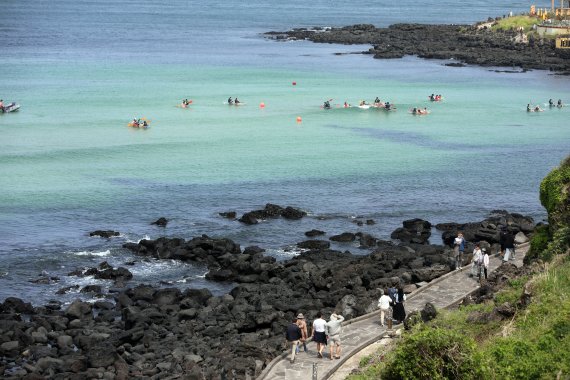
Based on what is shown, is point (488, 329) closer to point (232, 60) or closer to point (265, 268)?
point (265, 268)

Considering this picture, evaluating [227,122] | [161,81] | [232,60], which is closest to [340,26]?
[232,60]

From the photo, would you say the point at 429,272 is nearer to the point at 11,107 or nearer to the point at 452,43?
the point at 11,107

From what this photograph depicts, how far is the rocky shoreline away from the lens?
31469 millimetres

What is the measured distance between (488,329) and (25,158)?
1921 inches

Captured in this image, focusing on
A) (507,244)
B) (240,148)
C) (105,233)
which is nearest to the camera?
(507,244)

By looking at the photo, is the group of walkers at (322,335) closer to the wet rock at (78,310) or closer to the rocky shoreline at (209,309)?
the rocky shoreline at (209,309)

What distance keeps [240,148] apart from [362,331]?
141 ft

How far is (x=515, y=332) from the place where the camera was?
952 inches

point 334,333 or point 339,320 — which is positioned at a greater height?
point 339,320

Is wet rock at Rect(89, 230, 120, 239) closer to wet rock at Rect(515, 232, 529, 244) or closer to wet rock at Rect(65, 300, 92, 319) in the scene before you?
wet rock at Rect(65, 300, 92, 319)

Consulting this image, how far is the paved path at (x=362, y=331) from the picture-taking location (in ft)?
89.6

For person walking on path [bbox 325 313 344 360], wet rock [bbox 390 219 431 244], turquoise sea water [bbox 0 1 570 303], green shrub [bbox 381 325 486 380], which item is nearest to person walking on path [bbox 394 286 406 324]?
person walking on path [bbox 325 313 344 360]

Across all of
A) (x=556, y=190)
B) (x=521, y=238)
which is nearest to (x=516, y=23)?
(x=521, y=238)

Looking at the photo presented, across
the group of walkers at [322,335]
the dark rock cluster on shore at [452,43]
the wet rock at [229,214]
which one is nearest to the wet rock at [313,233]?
the wet rock at [229,214]
